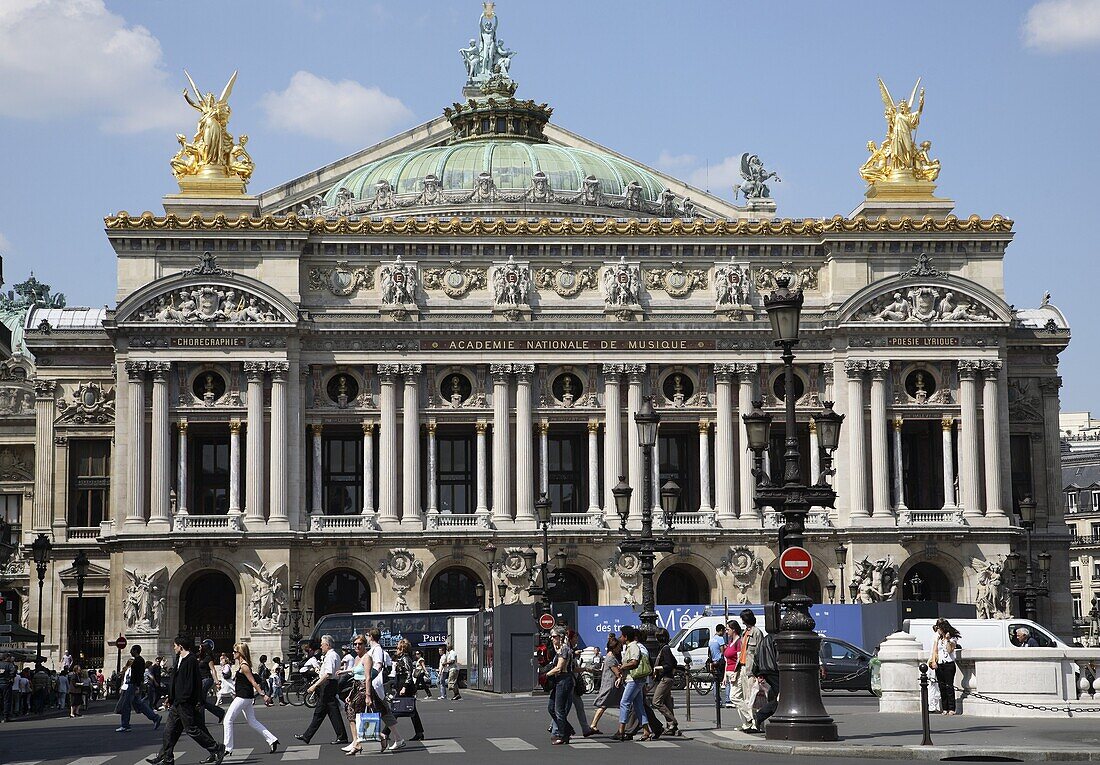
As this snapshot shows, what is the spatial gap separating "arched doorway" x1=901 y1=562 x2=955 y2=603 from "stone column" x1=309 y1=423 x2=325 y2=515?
27391 millimetres

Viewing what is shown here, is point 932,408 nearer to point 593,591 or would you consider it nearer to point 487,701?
point 593,591

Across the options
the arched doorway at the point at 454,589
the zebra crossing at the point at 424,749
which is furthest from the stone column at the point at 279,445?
the zebra crossing at the point at 424,749

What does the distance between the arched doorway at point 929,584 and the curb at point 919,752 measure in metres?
53.2

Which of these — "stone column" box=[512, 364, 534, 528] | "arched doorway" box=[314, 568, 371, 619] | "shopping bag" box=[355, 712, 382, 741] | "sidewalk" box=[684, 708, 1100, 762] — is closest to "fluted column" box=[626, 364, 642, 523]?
"stone column" box=[512, 364, 534, 528]

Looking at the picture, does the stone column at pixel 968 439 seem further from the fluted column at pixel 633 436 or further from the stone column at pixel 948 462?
the fluted column at pixel 633 436

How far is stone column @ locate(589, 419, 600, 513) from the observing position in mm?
88625

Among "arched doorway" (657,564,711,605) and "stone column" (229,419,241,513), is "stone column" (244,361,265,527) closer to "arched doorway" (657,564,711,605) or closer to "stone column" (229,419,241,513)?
"stone column" (229,419,241,513)

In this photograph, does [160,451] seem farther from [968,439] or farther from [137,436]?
[968,439]

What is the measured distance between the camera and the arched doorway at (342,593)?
87.9m

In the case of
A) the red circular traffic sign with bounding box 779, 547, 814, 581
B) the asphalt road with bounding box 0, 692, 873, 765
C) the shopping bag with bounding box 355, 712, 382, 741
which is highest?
the red circular traffic sign with bounding box 779, 547, 814, 581

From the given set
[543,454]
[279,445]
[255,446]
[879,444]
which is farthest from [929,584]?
[255,446]

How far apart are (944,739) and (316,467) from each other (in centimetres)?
5381

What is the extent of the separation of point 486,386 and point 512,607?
25721mm

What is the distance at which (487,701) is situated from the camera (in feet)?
201
